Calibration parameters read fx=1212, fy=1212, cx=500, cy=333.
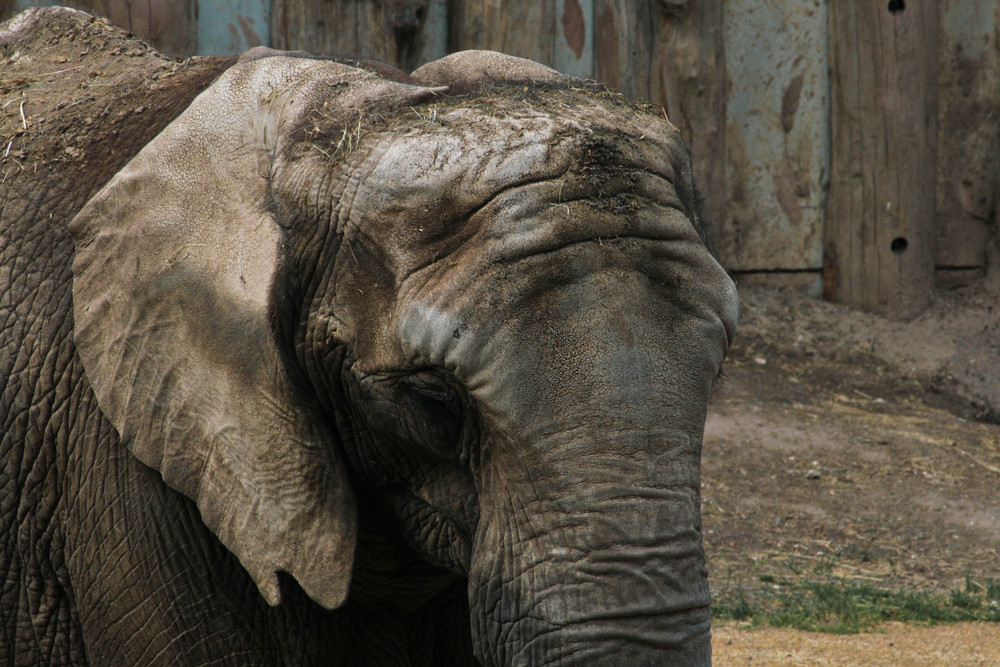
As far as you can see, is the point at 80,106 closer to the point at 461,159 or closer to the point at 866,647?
the point at 461,159

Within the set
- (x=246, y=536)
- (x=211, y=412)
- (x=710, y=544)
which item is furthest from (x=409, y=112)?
(x=710, y=544)

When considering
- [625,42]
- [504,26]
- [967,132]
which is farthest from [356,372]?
[967,132]

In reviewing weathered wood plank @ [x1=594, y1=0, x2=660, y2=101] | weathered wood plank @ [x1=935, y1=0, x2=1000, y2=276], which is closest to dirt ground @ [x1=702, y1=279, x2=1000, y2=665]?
weathered wood plank @ [x1=935, y1=0, x2=1000, y2=276]

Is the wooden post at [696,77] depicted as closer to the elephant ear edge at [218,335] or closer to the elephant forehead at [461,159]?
the elephant ear edge at [218,335]

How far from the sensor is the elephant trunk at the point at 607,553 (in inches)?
91.6

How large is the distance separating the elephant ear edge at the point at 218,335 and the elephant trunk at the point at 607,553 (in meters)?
0.48

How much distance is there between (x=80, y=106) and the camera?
11.2 ft

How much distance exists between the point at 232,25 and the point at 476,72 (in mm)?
5312

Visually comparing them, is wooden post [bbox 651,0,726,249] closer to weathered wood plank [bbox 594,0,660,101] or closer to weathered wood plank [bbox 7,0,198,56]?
weathered wood plank [bbox 594,0,660,101]

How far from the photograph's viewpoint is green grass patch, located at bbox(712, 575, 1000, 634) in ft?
18.8

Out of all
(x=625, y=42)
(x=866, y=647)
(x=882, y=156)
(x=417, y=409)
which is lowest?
(x=866, y=647)

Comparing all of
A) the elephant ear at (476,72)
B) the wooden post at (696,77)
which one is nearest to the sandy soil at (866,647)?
the elephant ear at (476,72)

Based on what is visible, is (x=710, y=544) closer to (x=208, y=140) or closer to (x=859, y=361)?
(x=859, y=361)

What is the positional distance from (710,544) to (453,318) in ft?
15.3
